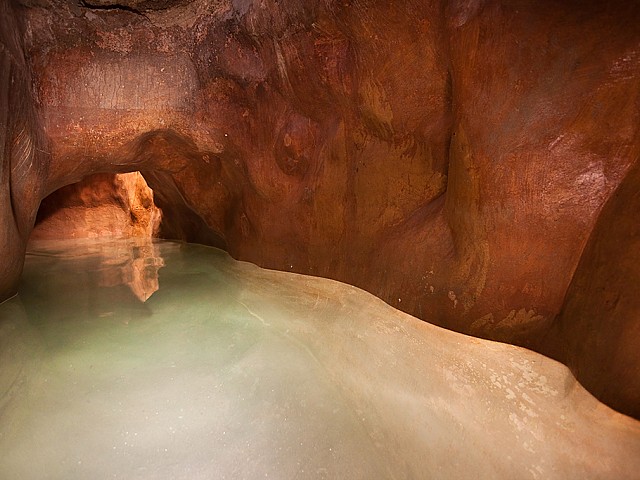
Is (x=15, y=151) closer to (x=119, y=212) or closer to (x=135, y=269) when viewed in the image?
(x=135, y=269)

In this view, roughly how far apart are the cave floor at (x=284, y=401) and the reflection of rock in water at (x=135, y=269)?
0.74 m

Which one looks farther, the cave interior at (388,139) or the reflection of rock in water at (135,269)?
the reflection of rock in water at (135,269)

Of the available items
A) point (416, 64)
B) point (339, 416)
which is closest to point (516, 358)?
point (339, 416)

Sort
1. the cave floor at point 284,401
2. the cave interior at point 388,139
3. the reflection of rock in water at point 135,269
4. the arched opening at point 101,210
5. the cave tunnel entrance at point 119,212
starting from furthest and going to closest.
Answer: the arched opening at point 101,210, the cave tunnel entrance at point 119,212, the reflection of rock in water at point 135,269, the cave interior at point 388,139, the cave floor at point 284,401

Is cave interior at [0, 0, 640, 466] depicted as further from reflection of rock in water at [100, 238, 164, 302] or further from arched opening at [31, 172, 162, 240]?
arched opening at [31, 172, 162, 240]

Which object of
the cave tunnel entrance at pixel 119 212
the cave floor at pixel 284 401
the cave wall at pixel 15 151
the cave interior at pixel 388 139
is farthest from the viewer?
the cave tunnel entrance at pixel 119 212

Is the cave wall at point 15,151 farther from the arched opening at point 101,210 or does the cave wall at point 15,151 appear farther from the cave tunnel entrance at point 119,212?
the arched opening at point 101,210

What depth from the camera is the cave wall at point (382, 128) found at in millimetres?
2066

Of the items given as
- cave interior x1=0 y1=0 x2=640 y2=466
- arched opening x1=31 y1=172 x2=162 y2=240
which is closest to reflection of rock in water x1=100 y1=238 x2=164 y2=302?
cave interior x1=0 y1=0 x2=640 y2=466

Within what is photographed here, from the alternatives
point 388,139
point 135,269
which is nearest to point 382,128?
point 388,139

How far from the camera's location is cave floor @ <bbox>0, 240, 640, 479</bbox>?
57.7 inches

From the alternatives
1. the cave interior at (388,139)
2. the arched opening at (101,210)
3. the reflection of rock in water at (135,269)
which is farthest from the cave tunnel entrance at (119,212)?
the cave interior at (388,139)

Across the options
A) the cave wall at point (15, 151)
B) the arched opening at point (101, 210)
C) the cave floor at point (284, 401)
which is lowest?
the arched opening at point (101, 210)

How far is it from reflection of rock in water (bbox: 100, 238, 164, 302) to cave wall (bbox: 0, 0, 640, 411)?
1017 millimetres
